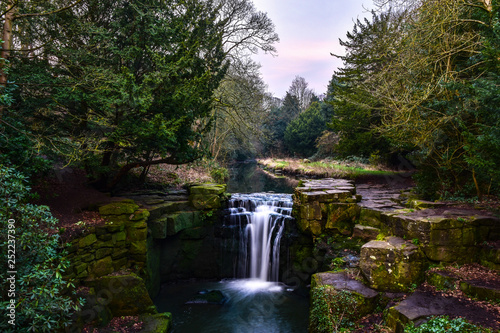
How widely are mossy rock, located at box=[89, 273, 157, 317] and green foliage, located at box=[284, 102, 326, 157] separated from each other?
88.8 feet

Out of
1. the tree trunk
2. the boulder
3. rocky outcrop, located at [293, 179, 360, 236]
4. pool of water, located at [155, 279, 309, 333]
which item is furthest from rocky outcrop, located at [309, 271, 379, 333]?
the tree trunk

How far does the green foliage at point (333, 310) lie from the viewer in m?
4.08

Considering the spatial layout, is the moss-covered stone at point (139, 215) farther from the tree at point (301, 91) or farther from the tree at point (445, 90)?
the tree at point (301, 91)

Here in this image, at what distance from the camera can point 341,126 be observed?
46.0ft

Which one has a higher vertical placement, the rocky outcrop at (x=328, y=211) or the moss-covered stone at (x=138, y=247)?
the rocky outcrop at (x=328, y=211)

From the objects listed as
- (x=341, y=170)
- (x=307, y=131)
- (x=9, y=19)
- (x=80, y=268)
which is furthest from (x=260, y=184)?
(x=9, y=19)

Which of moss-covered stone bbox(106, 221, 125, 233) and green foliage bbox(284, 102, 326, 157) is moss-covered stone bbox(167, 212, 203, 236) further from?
green foliage bbox(284, 102, 326, 157)

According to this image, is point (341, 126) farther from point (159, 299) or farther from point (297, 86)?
point (297, 86)

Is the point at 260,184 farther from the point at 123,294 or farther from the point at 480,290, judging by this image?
the point at 480,290

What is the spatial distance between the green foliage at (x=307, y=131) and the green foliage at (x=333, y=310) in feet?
87.6

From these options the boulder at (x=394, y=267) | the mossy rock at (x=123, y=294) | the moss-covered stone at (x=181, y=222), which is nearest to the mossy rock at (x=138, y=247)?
the mossy rock at (x=123, y=294)

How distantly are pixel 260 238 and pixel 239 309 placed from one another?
2221mm

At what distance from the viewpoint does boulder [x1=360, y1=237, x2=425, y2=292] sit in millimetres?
4352

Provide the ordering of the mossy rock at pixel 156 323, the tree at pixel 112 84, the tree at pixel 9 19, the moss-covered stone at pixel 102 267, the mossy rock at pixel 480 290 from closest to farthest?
1. the mossy rock at pixel 480 290
2. the tree at pixel 9 19
3. the mossy rock at pixel 156 323
4. the tree at pixel 112 84
5. the moss-covered stone at pixel 102 267
